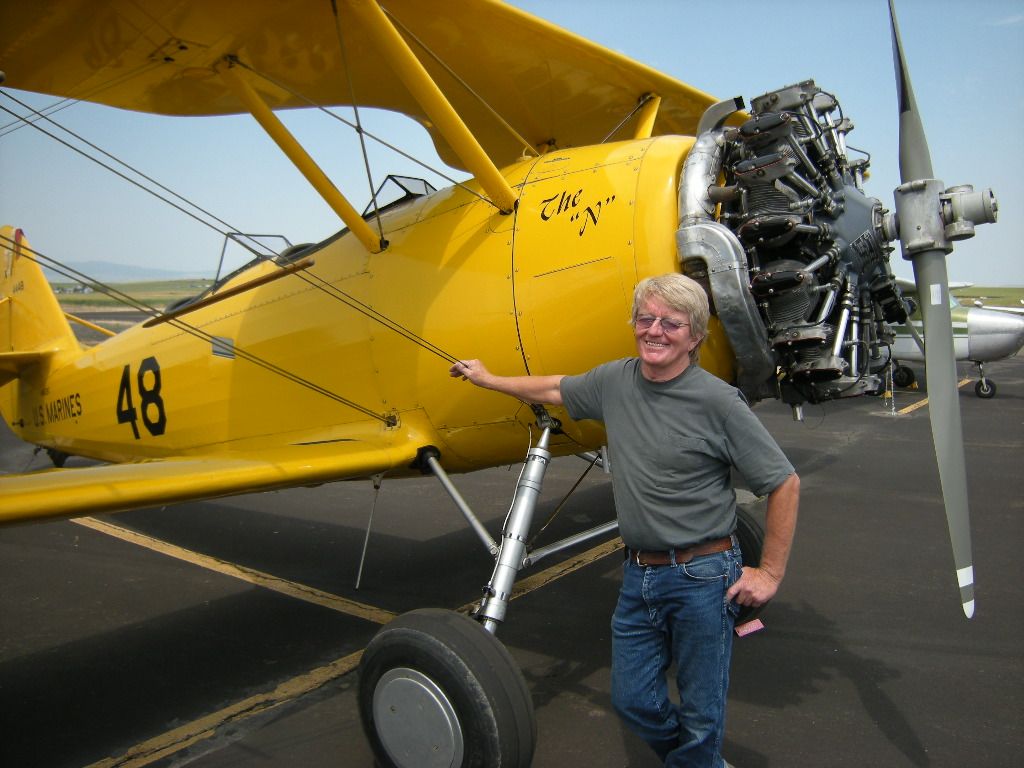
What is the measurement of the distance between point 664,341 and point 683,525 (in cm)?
53

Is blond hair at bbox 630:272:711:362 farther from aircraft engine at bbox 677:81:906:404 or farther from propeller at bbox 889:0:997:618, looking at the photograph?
propeller at bbox 889:0:997:618

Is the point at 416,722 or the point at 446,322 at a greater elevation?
the point at 446,322

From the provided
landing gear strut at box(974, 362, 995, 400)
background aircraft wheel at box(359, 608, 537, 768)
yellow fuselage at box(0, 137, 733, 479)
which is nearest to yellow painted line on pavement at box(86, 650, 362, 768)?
Result: background aircraft wheel at box(359, 608, 537, 768)

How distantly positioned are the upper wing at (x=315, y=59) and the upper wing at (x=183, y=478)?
68.3 inches

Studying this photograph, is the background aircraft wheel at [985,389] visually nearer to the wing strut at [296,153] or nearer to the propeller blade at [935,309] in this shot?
the propeller blade at [935,309]

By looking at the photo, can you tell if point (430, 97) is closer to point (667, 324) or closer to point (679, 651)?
point (667, 324)

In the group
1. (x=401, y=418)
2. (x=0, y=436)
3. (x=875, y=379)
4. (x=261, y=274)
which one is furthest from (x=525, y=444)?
(x=0, y=436)

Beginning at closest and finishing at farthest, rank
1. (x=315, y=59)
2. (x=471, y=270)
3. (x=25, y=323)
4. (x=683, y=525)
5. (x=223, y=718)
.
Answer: (x=683, y=525) → (x=223, y=718) → (x=471, y=270) → (x=315, y=59) → (x=25, y=323)

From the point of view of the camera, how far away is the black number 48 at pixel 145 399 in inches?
201

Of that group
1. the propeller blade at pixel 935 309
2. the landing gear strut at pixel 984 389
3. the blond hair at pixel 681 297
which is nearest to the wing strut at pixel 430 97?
the blond hair at pixel 681 297

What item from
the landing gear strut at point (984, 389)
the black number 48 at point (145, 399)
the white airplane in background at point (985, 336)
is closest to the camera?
the black number 48 at point (145, 399)

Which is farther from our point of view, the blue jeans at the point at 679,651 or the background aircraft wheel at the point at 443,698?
the background aircraft wheel at the point at 443,698

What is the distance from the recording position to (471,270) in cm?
344

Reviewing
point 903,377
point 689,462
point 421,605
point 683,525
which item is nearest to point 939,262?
point 689,462
